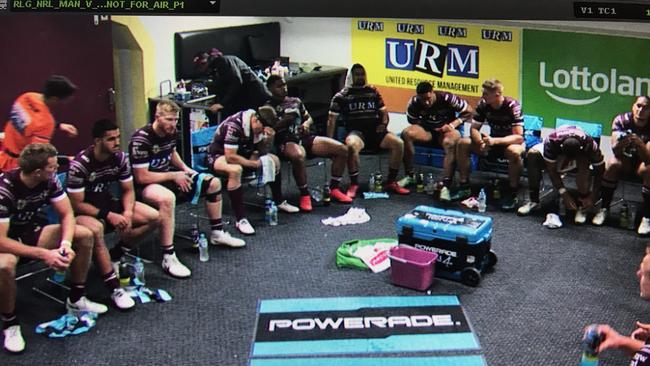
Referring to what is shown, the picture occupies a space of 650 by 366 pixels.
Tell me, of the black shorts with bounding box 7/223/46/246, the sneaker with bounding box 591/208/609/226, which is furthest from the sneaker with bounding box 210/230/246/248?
the sneaker with bounding box 591/208/609/226

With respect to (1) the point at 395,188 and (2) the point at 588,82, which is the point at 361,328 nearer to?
(1) the point at 395,188

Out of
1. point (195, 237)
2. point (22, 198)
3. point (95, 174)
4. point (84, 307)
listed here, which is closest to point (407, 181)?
point (195, 237)

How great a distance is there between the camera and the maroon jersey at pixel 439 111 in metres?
7.81

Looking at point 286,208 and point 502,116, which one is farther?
point 502,116

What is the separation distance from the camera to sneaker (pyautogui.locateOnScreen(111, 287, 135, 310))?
550cm

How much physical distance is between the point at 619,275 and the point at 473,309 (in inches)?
49.7

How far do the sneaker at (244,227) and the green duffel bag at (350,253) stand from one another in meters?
0.82

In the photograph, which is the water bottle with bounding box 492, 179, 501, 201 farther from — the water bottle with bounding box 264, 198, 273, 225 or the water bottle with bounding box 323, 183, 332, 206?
the water bottle with bounding box 264, 198, 273, 225

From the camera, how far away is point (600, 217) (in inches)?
274

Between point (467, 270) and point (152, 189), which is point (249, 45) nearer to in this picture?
point (152, 189)

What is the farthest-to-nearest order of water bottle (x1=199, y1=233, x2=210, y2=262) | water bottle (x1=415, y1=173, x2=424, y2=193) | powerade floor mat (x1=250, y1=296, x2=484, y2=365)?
water bottle (x1=415, y1=173, x2=424, y2=193)
water bottle (x1=199, y1=233, x2=210, y2=262)
powerade floor mat (x1=250, y1=296, x2=484, y2=365)

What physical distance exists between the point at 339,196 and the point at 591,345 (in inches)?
143

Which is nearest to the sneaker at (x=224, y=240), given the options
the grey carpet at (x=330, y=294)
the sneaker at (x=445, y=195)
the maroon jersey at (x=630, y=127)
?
the grey carpet at (x=330, y=294)

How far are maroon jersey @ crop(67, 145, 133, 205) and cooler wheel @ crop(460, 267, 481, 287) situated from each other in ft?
7.99
